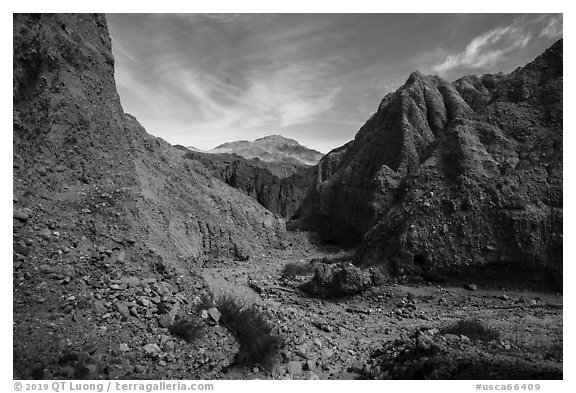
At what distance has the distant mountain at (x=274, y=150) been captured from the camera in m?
148

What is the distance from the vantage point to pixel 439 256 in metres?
12.9

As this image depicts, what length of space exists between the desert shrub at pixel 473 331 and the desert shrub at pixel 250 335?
14.4 feet

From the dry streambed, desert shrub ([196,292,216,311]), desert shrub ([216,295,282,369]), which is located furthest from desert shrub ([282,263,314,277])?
desert shrub ([216,295,282,369])

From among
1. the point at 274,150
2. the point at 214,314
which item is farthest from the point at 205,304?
the point at 274,150

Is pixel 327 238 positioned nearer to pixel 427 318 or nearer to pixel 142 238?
pixel 427 318

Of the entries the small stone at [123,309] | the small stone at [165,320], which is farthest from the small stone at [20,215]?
the small stone at [165,320]

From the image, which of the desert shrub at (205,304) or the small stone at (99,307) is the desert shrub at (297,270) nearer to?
the desert shrub at (205,304)

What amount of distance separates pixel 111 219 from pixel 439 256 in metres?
11.3

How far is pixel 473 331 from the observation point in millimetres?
8500

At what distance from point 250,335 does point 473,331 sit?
17.9 feet

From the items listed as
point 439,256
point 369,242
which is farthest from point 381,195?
point 439,256

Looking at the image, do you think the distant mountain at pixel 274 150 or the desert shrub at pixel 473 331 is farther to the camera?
the distant mountain at pixel 274 150

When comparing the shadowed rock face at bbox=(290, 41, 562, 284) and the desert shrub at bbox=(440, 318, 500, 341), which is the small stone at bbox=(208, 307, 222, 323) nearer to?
the desert shrub at bbox=(440, 318, 500, 341)

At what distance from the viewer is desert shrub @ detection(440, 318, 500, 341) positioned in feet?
26.9
